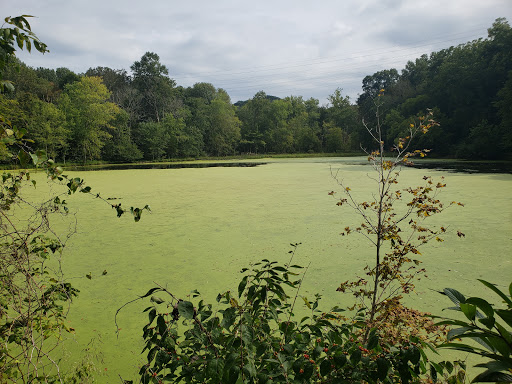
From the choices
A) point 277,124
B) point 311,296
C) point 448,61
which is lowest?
point 311,296

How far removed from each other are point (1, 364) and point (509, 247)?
3.62 m

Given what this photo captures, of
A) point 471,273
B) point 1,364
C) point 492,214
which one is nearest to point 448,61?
point 492,214

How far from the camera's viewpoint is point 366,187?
21.9 feet

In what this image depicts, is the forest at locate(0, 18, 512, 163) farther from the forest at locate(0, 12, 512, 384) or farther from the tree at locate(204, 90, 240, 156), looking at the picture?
the forest at locate(0, 12, 512, 384)

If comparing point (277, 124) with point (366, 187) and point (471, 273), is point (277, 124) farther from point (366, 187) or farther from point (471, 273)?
point (471, 273)

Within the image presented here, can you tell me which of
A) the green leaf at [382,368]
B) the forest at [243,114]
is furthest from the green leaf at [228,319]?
the forest at [243,114]

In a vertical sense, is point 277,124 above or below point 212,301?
above

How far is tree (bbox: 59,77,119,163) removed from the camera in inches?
765

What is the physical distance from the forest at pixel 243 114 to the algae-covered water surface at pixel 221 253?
10691 millimetres

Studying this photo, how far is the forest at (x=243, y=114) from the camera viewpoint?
18203 millimetres

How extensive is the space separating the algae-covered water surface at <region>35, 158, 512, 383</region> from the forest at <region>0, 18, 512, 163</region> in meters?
10.7

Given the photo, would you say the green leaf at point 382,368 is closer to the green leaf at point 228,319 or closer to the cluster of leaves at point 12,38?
the green leaf at point 228,319

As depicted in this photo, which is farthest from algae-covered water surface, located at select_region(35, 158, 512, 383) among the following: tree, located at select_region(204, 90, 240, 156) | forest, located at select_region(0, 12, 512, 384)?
tree, located at select_region(204, 90, 240, 156)

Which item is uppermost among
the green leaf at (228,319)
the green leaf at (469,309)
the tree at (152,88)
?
the tree at (152,88)
